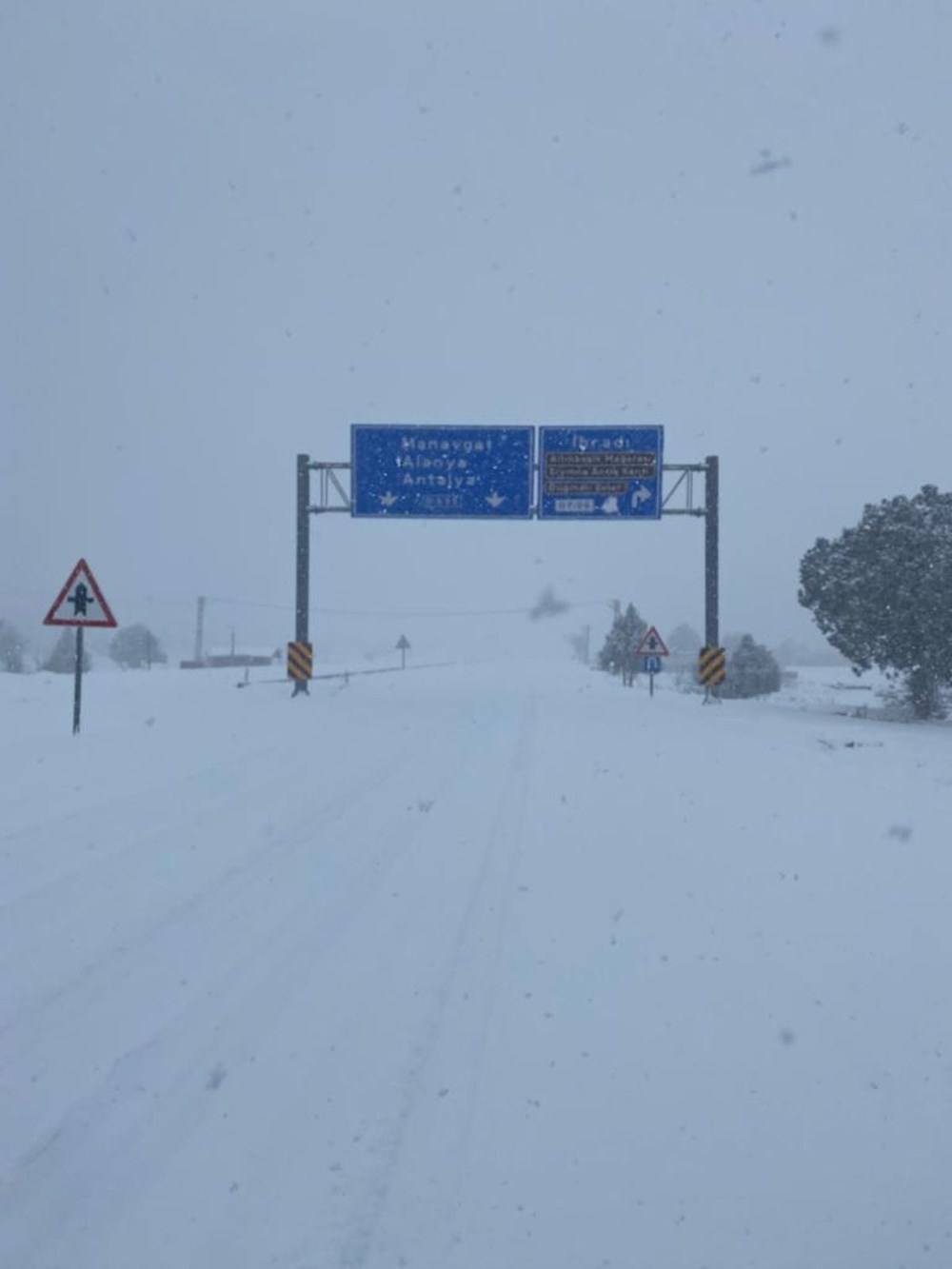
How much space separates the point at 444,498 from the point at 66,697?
10712 mm

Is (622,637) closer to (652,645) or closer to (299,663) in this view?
(652,645)

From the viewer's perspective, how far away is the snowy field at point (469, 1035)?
9.51ft

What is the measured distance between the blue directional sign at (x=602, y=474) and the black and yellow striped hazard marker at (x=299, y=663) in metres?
7.25

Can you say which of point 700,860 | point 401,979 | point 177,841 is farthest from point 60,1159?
point 700,860

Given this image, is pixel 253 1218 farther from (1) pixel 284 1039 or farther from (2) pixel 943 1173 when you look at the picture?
(2) pixel 943 1173

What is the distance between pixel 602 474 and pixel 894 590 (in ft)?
29.6

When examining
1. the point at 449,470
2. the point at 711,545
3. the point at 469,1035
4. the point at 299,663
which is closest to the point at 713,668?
the point at 711,545

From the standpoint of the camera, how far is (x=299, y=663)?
24391 mm

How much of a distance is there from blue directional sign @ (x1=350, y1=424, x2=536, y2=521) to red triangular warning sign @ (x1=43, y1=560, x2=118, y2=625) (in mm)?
12978

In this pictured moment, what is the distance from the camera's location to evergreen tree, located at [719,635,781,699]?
51219 millimetres

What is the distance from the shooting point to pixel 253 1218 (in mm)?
2879

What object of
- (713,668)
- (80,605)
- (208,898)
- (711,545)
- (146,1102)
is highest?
(711,545)

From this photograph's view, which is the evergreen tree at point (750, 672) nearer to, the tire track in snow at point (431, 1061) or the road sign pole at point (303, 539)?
the road sign pole at point (303, 539)

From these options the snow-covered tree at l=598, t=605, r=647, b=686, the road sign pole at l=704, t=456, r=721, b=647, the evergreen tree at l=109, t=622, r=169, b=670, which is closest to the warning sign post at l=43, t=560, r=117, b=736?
the road sign pole at l=704, t=456, r=721, b=647
